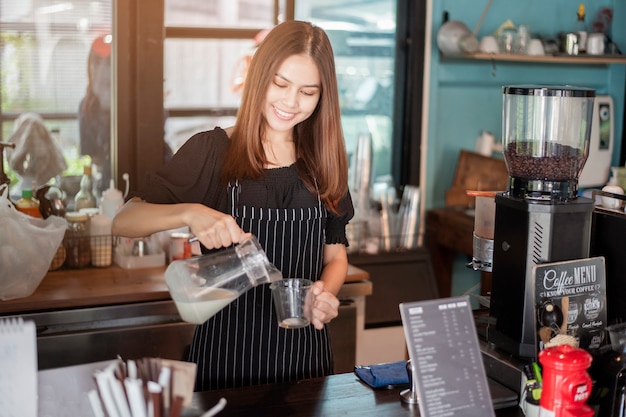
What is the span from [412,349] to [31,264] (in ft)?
6.05

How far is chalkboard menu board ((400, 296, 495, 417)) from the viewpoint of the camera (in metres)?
1.69

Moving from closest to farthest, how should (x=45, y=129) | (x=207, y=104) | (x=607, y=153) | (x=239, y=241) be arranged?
1. (x=239, y=241)
2. (x=45, y=129)
3. (x=207, y=104)
4. (x=607, y=153)

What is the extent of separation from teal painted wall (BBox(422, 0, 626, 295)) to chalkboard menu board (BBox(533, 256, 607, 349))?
2.62m

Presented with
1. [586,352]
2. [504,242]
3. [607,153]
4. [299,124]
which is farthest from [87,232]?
[607,153]

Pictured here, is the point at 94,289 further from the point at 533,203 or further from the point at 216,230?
the point at 533,203

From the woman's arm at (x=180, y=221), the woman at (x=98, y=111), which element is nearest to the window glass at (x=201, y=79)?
the woman at (x=98, y=111)

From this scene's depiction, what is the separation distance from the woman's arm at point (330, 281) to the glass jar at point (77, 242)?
128 cm

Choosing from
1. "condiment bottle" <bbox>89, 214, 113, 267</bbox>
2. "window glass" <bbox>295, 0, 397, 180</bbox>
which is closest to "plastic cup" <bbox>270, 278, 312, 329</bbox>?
"condiment bottle" <bbox>89, 214, 113, 267</bbox>

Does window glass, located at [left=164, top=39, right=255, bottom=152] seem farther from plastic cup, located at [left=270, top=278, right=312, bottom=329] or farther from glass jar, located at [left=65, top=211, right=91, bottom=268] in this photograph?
plastic cup, located at [left=270, top=278, right=312, bottom=329]

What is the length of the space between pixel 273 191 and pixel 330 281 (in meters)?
0.30

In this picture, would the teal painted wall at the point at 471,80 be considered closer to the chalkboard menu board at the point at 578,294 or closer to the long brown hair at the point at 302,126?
the long brown hair at the point at 302,126

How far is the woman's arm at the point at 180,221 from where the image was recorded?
2.00m

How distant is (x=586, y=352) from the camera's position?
182 centimetres

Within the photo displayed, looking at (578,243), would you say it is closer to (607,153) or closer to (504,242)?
(504,242)
